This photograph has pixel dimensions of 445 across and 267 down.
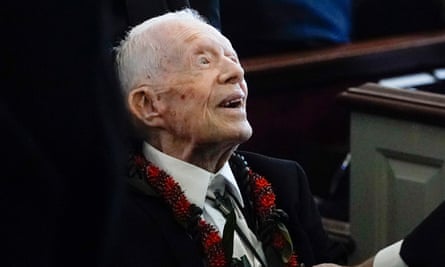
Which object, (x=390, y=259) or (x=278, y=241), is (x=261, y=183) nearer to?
(x=278, y=241)

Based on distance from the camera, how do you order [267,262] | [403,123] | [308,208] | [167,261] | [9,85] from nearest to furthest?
[9,85] < [167,261] < [267,262] < [308,208] < [403,123]

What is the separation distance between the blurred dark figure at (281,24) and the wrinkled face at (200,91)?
1.98 m

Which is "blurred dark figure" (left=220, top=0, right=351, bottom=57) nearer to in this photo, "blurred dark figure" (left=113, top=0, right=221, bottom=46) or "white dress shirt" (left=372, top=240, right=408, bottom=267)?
"blurred dark figure" (left=113, top=0, right=221, bottom=46)

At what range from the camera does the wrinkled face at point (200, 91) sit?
80.7 inches

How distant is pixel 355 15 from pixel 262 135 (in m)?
0.86

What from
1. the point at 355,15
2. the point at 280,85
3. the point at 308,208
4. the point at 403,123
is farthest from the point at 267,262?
the point at 355,15

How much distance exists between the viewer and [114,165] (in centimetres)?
A: 103

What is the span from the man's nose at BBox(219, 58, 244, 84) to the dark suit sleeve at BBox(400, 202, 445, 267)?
44 cm

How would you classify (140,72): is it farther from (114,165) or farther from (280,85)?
(280,85)

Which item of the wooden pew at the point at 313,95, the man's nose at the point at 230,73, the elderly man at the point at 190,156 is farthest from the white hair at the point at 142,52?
the wooden pew at the point at 313,95

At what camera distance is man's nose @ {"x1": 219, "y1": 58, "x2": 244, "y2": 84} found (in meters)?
2.08

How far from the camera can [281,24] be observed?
13.6ft

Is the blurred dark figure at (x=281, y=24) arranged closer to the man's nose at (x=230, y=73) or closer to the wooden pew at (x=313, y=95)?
the wooden pew at (x=313, y=95)

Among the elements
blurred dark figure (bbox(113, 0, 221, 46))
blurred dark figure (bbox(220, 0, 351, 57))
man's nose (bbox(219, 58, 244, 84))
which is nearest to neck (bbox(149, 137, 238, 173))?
man's nose (bbox(219, 58, 244, 84))
